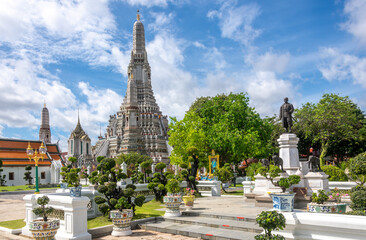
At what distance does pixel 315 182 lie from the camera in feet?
41.6

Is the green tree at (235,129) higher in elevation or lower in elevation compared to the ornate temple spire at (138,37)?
lower

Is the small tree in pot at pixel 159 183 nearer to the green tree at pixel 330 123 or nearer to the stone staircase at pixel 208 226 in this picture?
the stone staircase at pixel 208 226

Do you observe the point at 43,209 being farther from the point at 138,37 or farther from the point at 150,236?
the point at 138,37

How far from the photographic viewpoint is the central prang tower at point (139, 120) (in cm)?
7019

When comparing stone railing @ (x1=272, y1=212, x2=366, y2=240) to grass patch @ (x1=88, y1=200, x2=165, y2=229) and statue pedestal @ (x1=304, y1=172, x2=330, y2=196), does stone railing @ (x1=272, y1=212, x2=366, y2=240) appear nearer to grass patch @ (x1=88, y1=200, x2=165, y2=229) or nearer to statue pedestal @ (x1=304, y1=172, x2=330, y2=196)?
grass patch @ (x1=88, y1=200, x2=165, y2=229)

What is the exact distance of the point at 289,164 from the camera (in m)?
13.7

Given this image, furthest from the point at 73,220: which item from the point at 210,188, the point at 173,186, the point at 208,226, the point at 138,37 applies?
the point at 138,37

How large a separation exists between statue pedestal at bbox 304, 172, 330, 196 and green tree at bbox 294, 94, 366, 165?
67.7ft

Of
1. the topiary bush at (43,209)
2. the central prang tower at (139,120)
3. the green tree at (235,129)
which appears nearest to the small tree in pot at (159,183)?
the topiary bush at (43,209)

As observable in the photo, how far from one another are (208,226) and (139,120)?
71.6 meters

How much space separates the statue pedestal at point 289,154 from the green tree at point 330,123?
66.0 feet

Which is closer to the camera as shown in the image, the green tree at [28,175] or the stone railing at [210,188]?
the stone railing at [210,188]

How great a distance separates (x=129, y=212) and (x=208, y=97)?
124 feet

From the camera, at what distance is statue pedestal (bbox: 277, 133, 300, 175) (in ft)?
44.8
